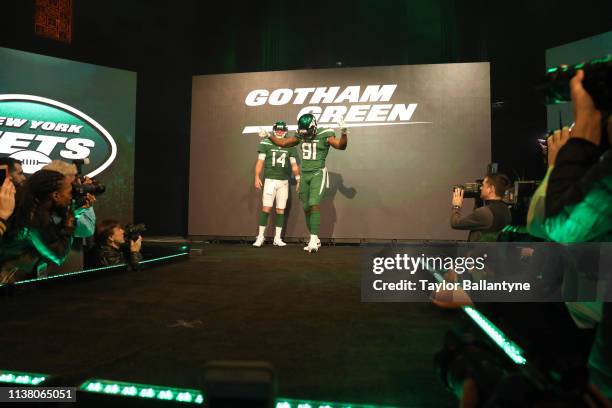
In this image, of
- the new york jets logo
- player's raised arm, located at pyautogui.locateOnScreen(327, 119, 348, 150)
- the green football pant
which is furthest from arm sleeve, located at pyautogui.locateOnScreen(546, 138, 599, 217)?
the new york jets logo

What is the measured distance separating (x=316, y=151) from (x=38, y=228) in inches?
138

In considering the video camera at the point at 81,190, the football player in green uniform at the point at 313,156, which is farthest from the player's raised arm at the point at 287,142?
the video camera at the point at 81,190

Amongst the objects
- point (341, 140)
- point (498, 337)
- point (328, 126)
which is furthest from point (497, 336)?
point (328, 126)

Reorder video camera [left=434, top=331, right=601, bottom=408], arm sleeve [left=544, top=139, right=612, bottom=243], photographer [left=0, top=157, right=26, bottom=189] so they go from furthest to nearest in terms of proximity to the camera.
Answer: photographer [left=0, top=157, right=26, bottom=189], arm sleeve [left=544, top=139, right=612, bottom=243], video camera [left=434, top=331, right=601, bottom=408]

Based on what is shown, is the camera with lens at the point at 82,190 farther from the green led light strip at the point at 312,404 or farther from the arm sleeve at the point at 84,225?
the green led light strip at the point at 312,404

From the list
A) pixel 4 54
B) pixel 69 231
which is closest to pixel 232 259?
pixel 69 231

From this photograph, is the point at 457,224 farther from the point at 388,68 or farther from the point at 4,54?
the point at 4,54

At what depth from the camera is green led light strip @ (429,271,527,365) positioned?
1.15 meters

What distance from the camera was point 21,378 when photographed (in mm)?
1061

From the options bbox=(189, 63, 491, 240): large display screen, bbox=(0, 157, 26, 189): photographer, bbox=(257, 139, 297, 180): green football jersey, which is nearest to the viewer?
bbox=(0, 157, 26, 189): photographer

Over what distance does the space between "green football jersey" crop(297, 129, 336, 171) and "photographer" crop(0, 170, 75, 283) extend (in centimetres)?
318

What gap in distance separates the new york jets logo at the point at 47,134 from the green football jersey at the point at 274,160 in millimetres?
2290

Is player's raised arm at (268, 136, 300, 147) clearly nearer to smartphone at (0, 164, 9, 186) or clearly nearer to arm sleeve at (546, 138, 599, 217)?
smartphone at (0, 164, 9, 186)

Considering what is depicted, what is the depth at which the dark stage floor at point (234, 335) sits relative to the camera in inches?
43.3
